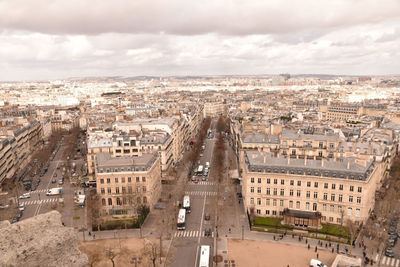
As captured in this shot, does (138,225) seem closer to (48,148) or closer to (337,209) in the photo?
(337,209)

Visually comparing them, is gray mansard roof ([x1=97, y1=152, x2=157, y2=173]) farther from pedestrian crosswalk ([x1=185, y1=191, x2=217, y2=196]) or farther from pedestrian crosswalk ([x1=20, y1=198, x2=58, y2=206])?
pedestrian crosswalk ([x1=20, y1=198, x2=58, y2=206])

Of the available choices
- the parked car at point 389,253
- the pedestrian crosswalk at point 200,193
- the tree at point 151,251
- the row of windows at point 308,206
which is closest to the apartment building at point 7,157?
the pedestrian crosswalk at point 200,193

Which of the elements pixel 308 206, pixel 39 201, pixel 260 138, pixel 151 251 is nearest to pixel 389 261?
pixel 308 206

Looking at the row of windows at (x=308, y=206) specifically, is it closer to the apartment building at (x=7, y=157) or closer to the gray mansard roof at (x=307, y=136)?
the gray mansard roof at (x=307, y=136)

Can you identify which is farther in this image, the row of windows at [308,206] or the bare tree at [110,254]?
the row of windows at [308,206]

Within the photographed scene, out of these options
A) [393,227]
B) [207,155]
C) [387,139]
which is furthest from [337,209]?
[207,155]

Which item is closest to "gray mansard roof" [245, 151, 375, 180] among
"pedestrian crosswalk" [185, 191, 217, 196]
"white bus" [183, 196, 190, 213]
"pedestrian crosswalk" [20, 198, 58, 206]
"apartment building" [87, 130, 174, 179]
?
"white bus" [183, 196, 190, 213]
